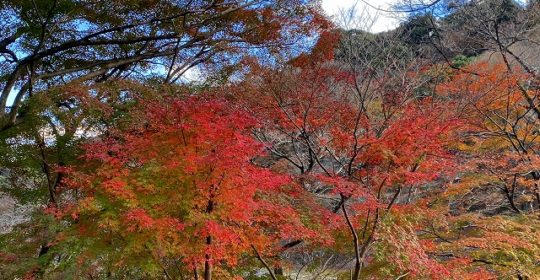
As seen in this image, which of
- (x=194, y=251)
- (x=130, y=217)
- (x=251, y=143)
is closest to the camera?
(x=130, y=217)

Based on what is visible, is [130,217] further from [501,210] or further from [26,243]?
[501,210]

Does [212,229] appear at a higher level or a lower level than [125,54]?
lower

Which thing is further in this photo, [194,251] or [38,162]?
[38,162]

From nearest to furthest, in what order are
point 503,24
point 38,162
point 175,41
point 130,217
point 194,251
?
point 130,217, point 194,251, point 38,162, point 175,41, point 503,24

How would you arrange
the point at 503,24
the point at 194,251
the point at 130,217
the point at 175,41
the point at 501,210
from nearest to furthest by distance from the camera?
the point at 130,217
the point at 194,251
the point at 175,41
the point at 503,24
the point at 501,210

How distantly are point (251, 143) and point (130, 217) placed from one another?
87.5 inches

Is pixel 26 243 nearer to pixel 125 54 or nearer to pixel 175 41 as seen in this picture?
pixel 125 54

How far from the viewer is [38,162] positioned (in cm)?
911

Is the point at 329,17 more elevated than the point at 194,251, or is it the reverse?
the point at 329,17

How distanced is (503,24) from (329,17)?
6.02m

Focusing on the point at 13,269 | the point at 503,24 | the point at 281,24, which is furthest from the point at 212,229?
the point at 503,24

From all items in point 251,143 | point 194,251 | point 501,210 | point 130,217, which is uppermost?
point 251,143

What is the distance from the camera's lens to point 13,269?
7.54 m

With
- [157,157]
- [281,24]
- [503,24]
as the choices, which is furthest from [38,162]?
[503,24]
